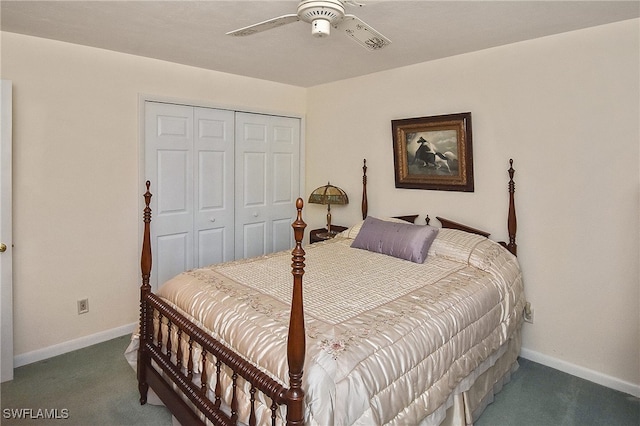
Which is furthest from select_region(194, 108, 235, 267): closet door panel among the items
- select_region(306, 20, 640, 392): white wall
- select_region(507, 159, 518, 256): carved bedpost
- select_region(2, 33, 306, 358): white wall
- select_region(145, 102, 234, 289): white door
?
select_region(507, 159, 518, 256): carved bedpost

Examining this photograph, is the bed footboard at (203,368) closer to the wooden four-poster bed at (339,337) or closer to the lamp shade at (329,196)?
the wooden four-poster bed at (339,337)

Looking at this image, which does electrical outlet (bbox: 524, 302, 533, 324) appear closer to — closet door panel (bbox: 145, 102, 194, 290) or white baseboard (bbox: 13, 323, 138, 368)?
closet door panel (bbox: 145, 102, 194, 290)

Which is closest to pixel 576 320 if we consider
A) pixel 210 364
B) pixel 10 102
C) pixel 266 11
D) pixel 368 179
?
pixel 368 179

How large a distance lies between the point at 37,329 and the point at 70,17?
7.28ft

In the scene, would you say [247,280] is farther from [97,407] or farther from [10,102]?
[10,102]

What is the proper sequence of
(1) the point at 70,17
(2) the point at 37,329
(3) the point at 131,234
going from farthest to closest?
(3) the point at 131,234 < (2) the point at 37,329 < (1) the point at 70,17

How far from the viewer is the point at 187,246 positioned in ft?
12.4

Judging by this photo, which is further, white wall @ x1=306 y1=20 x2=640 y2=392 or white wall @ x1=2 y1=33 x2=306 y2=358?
white wall @ x1=2 y1=33 x2=306 y2=358

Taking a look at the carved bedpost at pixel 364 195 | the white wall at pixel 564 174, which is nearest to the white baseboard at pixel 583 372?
the white wall at pixel 564 174

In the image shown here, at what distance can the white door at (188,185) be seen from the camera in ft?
11.6

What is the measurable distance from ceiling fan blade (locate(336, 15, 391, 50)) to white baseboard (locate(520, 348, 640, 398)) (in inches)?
98.4

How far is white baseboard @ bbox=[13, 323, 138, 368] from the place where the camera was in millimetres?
2869

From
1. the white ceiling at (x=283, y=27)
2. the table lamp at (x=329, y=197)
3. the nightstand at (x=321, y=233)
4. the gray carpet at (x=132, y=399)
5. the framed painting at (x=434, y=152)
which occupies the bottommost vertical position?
the gray carpet at (x=132, y=399)

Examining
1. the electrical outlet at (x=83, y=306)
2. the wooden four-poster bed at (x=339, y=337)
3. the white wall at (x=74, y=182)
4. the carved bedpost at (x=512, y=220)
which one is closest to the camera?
the wooden four-poster bed at (x=339, y=337)
